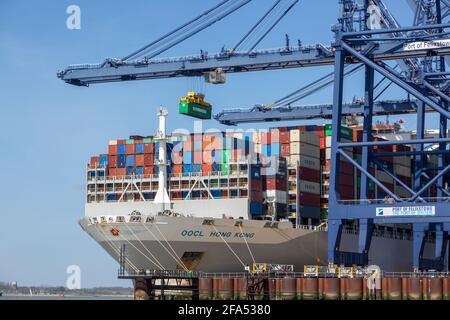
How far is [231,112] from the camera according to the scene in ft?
255

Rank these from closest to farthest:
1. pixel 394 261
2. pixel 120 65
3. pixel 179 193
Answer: pixel 120 65
pixel 179 193
pixel 394 261

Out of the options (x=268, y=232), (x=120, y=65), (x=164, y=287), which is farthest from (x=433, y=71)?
(x=164, y=287)

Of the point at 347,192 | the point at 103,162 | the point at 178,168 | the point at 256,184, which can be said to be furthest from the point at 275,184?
the point at 103,162

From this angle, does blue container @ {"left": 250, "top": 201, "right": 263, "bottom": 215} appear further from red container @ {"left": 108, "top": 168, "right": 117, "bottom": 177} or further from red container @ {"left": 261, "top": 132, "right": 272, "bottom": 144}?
red container @ {"left": 108, "top": 168, "right": 117, "bottom": 177}

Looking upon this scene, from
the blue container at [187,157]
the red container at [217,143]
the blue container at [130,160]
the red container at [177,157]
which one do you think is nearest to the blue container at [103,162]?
the blue container at [130,160]

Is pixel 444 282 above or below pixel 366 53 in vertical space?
A: below

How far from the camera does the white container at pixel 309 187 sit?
222 ft

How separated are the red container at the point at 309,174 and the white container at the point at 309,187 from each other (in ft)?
0.80

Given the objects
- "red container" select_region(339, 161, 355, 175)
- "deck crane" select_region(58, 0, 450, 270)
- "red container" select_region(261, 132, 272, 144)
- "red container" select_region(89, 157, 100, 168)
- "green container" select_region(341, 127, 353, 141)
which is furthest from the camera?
"green container" select_region(341, 127, 353, 141)

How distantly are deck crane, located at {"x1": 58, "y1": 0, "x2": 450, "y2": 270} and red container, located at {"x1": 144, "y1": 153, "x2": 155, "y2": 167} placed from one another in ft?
22.0

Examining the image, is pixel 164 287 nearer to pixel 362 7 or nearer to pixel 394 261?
pixel 362 7

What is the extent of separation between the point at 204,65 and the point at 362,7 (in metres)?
9.01

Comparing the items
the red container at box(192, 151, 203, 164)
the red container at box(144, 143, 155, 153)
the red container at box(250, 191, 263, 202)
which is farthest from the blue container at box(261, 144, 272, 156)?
the red container at box(144, 143, 155, 153)

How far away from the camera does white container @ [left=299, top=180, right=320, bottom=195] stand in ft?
222
